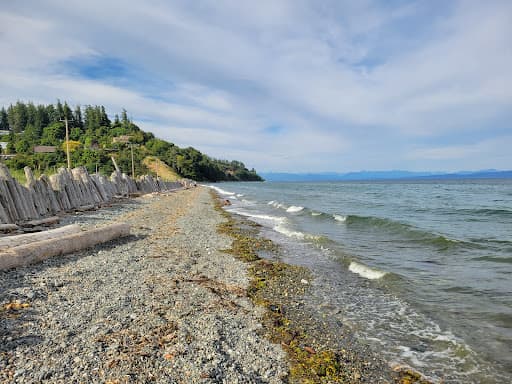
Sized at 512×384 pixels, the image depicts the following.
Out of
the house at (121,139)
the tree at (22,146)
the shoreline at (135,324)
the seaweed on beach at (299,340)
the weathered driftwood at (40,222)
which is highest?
the house at (121,139)

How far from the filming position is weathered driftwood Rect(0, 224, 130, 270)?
671 centimetres

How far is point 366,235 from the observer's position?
1653 cm

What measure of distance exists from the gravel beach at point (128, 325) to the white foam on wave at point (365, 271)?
3.71 meters

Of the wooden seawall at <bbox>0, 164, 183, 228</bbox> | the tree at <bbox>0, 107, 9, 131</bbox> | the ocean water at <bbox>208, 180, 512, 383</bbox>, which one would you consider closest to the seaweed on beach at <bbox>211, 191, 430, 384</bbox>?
the ocean water at <bbox>208, 180, 512, 383</bbox>

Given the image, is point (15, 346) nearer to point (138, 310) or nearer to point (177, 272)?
point (138, 310)

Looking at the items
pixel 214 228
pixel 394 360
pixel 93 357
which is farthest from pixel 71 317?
pixel 214 228

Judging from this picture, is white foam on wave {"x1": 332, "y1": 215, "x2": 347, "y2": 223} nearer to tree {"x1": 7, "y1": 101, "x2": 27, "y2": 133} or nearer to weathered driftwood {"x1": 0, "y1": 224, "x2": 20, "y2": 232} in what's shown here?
weathered driftwood {"x1": 0, "y1": 224, "x2": 20, "y2": 232}

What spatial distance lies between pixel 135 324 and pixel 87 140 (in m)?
125

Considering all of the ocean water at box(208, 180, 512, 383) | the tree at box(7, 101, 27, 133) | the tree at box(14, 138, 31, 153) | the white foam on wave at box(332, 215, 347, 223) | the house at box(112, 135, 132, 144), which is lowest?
the white foam on wave at box(332, 215, 347, 223)

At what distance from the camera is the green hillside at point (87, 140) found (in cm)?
9431

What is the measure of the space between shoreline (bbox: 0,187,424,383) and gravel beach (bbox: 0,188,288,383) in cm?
1

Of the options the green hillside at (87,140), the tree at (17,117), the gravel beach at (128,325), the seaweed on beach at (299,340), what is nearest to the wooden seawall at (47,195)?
the gravel beach at (128,325)

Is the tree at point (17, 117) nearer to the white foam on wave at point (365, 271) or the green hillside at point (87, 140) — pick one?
the green hillside at point (87, 140)

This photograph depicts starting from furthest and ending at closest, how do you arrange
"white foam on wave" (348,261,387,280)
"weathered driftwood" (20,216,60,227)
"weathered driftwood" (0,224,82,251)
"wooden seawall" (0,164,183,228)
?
"wooden seawall" (0,164,183,228) → "weathered driftwood" (20,216,60,227) → "white foam on wave" (348,261,387,280) → "weathered driftwood" (0,224,82,251)
